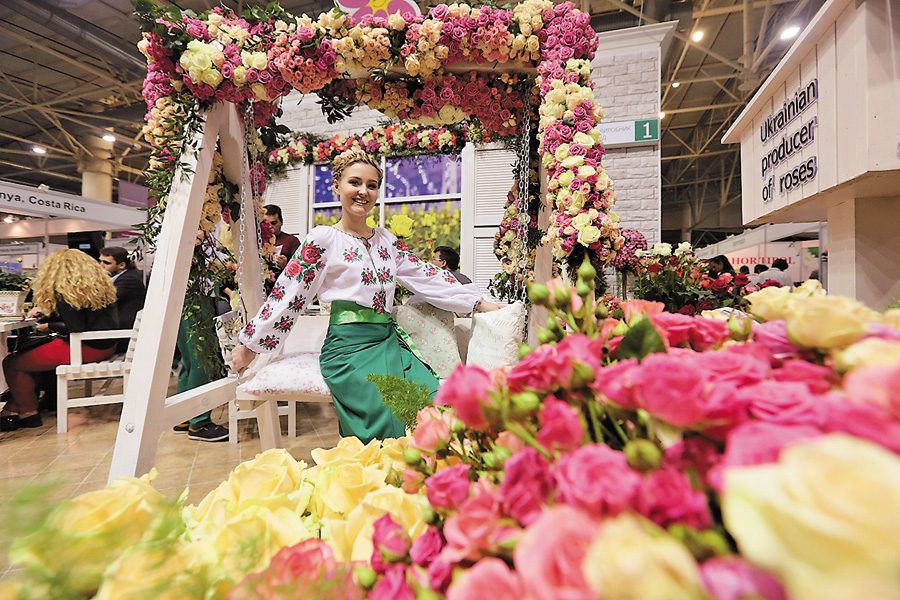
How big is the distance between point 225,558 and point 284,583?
0.32 ft

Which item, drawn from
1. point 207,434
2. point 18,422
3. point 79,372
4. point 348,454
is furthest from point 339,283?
point 18,422

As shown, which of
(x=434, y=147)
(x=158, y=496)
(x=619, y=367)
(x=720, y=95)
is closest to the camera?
(x=619, y=367)

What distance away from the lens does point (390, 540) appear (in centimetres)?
33

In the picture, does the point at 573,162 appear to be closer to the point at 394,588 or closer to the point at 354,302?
the point at 354,302

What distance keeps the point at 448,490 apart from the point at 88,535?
264 mm

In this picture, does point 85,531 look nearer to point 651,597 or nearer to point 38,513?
point 38,513

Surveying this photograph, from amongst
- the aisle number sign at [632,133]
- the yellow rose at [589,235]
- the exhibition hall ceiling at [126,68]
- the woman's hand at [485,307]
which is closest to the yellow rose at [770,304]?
the yellow rose at [589,235]

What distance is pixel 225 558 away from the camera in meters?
0.36

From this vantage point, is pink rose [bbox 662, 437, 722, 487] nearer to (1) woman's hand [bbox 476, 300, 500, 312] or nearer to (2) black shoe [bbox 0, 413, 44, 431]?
(1) woman's hand [bbox 476, 300, 500, 312]

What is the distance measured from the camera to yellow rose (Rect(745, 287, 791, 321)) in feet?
1.18

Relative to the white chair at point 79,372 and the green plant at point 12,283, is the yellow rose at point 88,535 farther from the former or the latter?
the green plant at point 12,283

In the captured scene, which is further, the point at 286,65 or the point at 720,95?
the point at 720,95

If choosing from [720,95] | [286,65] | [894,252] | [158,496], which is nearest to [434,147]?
[286,65]

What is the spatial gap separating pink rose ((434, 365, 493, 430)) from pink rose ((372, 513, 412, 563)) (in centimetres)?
11
